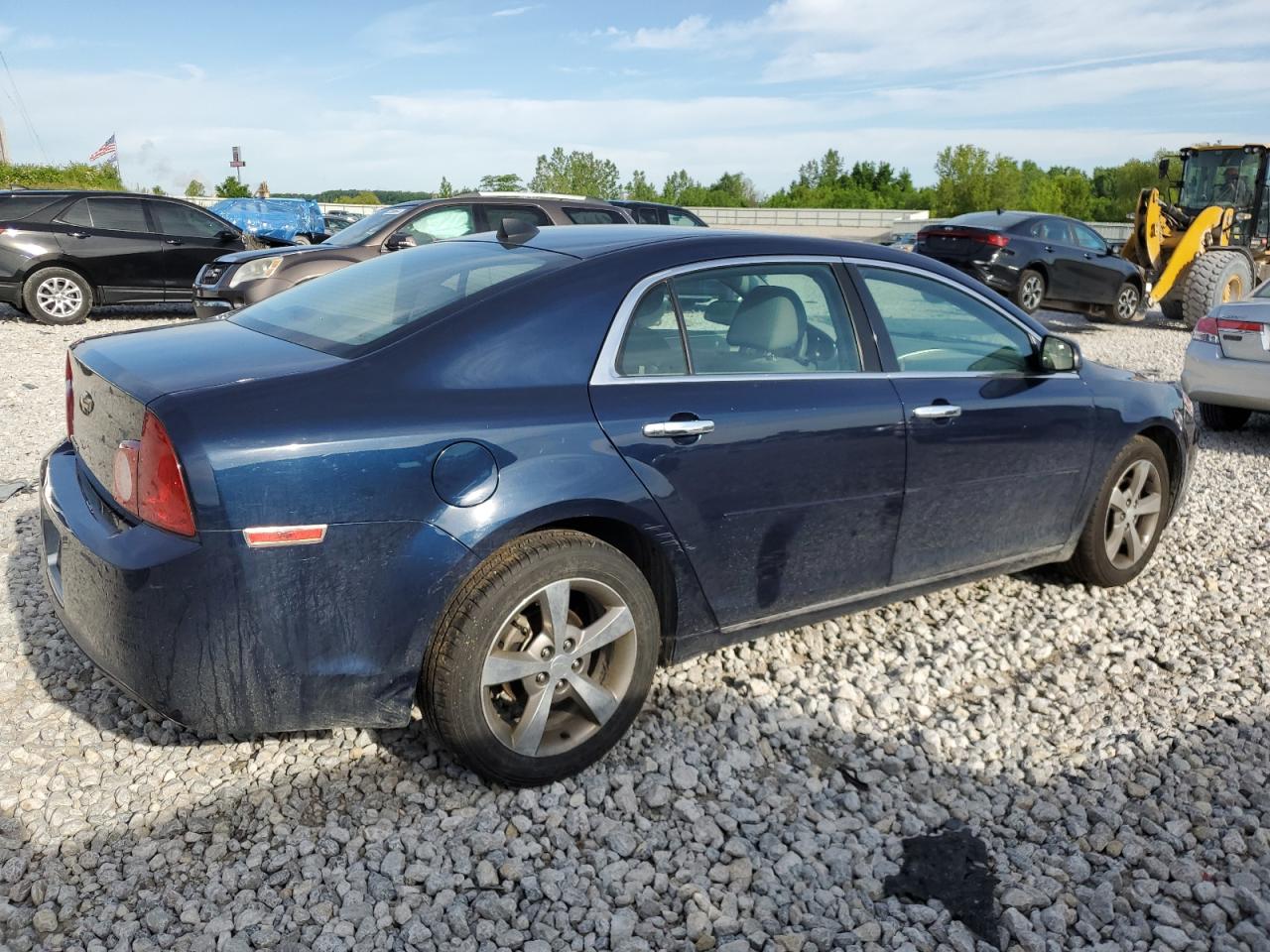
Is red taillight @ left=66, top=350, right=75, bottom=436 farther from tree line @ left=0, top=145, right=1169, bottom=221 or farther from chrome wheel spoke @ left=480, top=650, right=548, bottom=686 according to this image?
tree line @ left=0, top=145, right=1169, bottom=221

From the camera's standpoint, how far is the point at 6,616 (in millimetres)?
4168

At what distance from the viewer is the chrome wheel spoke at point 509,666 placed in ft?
9.69

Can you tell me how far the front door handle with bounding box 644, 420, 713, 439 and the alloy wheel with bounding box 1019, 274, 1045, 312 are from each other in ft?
43.4

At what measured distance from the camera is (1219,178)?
669 inches

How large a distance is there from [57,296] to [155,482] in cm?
1196

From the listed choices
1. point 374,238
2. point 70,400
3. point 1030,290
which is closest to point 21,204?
point 374,238

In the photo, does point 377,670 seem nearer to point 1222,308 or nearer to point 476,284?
point 476,284

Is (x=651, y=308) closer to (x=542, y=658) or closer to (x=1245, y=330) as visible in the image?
(x=542, y=658)

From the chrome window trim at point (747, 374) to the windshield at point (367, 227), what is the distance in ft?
25.6

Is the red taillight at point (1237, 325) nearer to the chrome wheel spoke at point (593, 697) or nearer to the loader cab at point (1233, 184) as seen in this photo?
the chrome wheel spoke at point (593, 697)

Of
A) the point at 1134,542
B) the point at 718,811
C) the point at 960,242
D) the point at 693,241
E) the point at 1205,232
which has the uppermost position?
the point at 1205,232

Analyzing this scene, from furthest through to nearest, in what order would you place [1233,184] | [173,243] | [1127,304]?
1. [1233,184]
2. [1127,304]
3. [173,243]

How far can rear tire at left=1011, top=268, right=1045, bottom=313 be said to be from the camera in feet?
49.5

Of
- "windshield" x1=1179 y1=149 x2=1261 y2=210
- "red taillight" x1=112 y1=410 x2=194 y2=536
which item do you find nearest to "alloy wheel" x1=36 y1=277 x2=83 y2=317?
"red taillight" x1=112 y1=410 x2=194 y2=536
